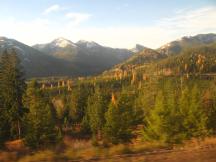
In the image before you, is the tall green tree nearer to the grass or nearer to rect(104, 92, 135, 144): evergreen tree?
rect(104, 92, 135, 144): evergreen tree

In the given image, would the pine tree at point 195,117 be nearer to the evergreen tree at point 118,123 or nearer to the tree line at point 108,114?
the tree line at point 108,114

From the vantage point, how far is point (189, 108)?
39.0 meters

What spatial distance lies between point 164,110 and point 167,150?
1013 inches

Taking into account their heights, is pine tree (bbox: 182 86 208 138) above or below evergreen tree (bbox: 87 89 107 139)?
above

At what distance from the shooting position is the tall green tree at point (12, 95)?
47.7 metres

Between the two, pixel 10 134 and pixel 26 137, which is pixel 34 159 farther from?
pixel 10 134

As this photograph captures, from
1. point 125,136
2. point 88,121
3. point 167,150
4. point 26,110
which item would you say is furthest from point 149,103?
point 167,150

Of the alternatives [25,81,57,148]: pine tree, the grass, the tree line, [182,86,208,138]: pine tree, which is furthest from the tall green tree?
the grass

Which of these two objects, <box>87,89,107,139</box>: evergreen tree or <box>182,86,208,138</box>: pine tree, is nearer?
<box>182,86,208,138</box>: pine tree

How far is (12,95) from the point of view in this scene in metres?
48.1

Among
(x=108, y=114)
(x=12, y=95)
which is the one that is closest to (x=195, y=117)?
(x=108, y=114)

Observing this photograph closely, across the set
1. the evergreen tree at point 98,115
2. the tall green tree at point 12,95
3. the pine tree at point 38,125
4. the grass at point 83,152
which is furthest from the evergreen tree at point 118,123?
the grass at point 83,152

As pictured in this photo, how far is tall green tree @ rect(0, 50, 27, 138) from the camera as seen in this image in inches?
1879

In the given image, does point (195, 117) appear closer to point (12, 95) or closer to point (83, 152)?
point (12, 95)
